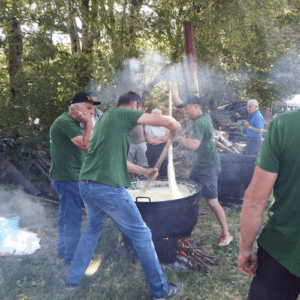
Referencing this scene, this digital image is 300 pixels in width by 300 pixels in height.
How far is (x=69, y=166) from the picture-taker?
3.76 meters

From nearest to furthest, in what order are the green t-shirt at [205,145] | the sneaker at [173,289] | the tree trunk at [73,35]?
the sneaker at [173,289] → the green t-shirt at [205,145] → the tree trunk at [73,35]

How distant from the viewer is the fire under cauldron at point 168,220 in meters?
3.29

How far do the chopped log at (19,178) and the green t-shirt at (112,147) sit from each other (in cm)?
417

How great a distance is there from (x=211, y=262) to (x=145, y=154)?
3.67m

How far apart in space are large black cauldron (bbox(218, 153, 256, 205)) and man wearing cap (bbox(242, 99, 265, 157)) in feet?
4.74

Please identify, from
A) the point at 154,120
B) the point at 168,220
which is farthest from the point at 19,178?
the point at 154,120

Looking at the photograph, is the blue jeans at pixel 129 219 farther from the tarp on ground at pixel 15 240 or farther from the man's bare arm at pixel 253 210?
the tarp on ground at pixel 15 240

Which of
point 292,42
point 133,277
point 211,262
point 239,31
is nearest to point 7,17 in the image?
point 133,277

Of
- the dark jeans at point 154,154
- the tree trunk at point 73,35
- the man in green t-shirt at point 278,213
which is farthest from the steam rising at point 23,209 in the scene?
the tree trunk at point 73,35

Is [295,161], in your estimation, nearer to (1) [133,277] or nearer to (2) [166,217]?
(2) [166,217]

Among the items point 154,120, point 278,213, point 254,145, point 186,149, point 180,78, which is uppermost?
point 180,78

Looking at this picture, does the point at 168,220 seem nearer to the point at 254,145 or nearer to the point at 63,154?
the point at 63,154

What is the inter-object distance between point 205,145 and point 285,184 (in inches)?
109

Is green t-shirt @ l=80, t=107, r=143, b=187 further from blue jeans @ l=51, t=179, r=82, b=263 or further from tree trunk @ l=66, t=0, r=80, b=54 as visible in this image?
tree trunk @ l=66, t=0, r=80, b=54
